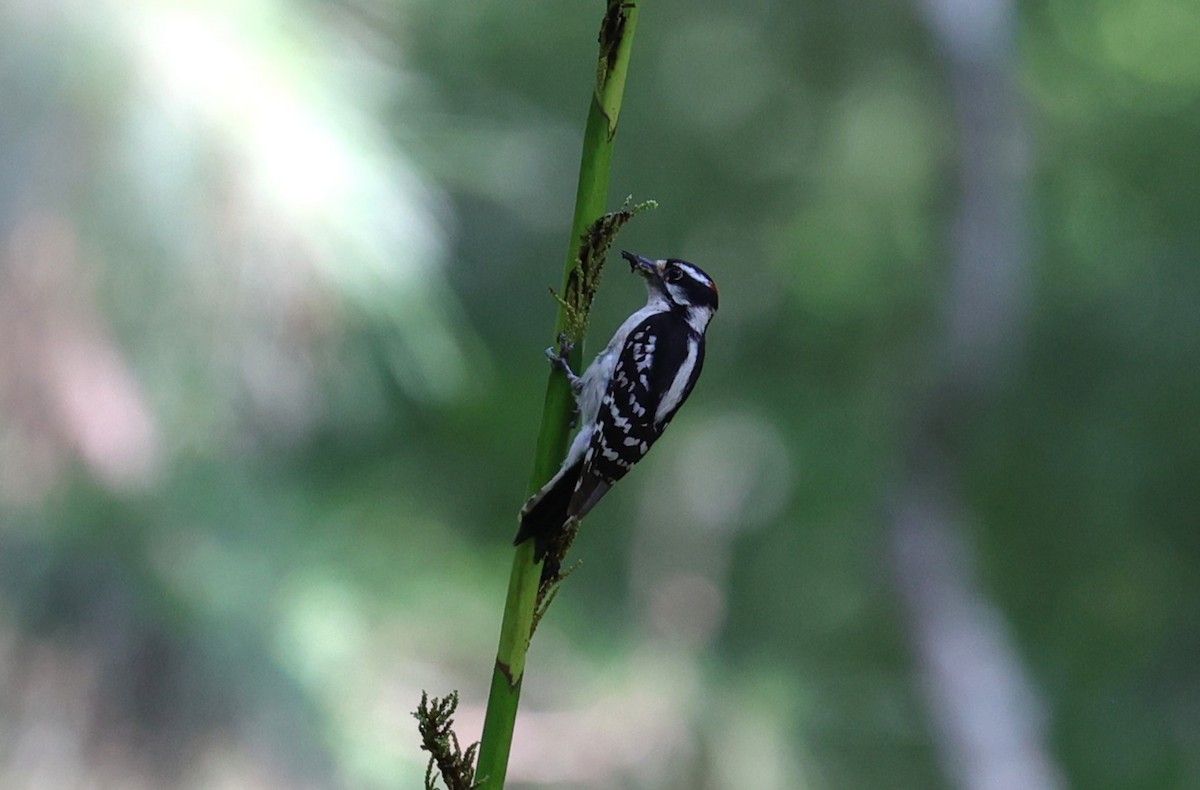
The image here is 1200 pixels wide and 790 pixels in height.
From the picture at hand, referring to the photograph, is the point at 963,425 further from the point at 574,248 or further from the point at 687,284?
the point at 574,248

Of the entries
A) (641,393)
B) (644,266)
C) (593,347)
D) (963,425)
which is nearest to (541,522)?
(641,393)

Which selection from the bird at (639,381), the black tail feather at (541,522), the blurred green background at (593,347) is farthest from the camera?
the blurred green background at (593,347)

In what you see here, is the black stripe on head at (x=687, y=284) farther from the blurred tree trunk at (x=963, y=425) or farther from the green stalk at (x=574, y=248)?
the blurred tree trunk at (x=963, y=425)

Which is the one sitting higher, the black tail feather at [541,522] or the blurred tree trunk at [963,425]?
the blurred tree trunk at [963,425]

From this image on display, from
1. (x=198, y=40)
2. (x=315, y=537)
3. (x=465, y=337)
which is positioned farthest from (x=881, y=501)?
(x=198, y=40)

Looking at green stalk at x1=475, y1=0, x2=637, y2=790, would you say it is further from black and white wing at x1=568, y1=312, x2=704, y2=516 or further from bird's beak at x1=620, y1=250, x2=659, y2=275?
bird's beak at x1=620, y1=250, x2=659, y2=275

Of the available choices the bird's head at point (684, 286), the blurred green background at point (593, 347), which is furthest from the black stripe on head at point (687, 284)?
the blurred green background at point (593, 347)

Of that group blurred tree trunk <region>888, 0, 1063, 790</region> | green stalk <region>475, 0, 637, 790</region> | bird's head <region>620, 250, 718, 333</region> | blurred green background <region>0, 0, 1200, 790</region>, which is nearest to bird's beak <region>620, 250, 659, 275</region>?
bird's head <region>620, 250, 718, 333</region>
